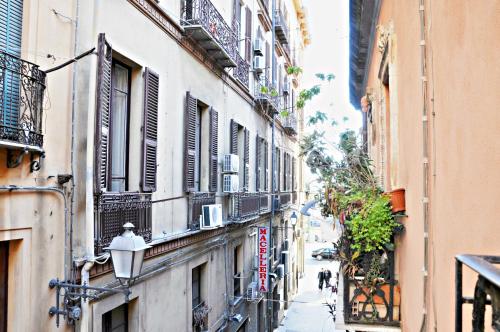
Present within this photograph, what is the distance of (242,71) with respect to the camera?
1473 cm

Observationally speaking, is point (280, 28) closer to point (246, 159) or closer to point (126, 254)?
point (246, 159)

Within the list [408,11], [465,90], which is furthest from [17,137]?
[408,11]

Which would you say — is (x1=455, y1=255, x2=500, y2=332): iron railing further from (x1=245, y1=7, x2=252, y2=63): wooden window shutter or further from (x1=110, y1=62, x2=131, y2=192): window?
(x1=245, y1=7, x2=252, y2=63): wooden window shutter

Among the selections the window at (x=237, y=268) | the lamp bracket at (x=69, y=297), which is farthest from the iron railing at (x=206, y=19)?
the window at (x=237, y=268)

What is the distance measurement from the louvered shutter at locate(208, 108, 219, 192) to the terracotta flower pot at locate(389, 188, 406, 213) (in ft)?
19.7

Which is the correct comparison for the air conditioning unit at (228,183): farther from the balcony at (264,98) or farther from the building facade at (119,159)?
the balcony at (264,98)

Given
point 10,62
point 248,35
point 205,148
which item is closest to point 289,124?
point 248,35

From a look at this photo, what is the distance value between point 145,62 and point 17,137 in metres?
3.50

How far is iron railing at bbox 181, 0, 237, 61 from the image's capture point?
950 centimetres

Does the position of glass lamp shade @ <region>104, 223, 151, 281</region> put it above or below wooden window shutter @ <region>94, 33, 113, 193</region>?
below

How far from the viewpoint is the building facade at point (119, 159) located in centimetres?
487

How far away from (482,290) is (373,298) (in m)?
4.70

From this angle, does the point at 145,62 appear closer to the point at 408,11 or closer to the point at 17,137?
the point at 17,137

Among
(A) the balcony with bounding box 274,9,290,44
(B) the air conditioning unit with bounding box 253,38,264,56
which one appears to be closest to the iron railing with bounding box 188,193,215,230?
(B) the air conditioning unit with bounding box 253,38,264,56
